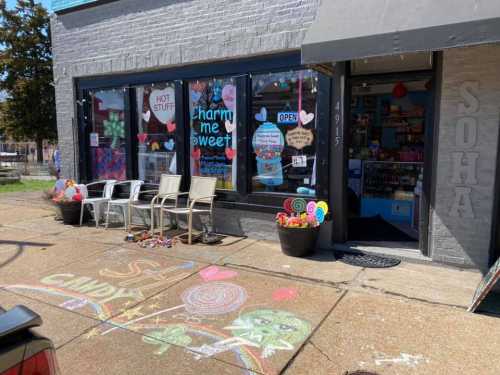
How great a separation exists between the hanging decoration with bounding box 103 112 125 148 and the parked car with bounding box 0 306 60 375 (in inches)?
248

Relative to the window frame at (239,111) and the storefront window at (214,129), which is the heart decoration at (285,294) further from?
the storefront window at (214,129)

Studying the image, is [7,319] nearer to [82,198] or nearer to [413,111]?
[82,198]

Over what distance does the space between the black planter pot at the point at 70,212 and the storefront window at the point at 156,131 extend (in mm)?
1233

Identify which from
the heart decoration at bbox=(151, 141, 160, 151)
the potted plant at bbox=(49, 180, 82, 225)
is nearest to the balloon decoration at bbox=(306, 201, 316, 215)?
the heart decoration at bbox=(151, 141, 160, 151)

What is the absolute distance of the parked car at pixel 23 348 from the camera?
1.21 m

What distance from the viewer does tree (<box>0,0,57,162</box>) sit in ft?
67.3

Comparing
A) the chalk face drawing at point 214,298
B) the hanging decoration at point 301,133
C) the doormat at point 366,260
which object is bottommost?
the chalk face drawing at point 214,298

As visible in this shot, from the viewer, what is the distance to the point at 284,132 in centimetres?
546

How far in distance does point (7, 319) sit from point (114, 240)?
473 centimetres

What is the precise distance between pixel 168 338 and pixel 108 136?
214 inches

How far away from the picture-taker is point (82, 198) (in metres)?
7.02

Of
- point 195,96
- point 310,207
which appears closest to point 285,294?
point 310,207

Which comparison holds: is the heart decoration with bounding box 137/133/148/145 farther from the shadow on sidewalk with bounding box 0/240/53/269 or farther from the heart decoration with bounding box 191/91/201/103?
the shadow on sidewalk with bounding box 0/240/53/269

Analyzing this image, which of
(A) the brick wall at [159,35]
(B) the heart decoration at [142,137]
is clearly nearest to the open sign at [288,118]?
(A) the brick wall at [159,35]
